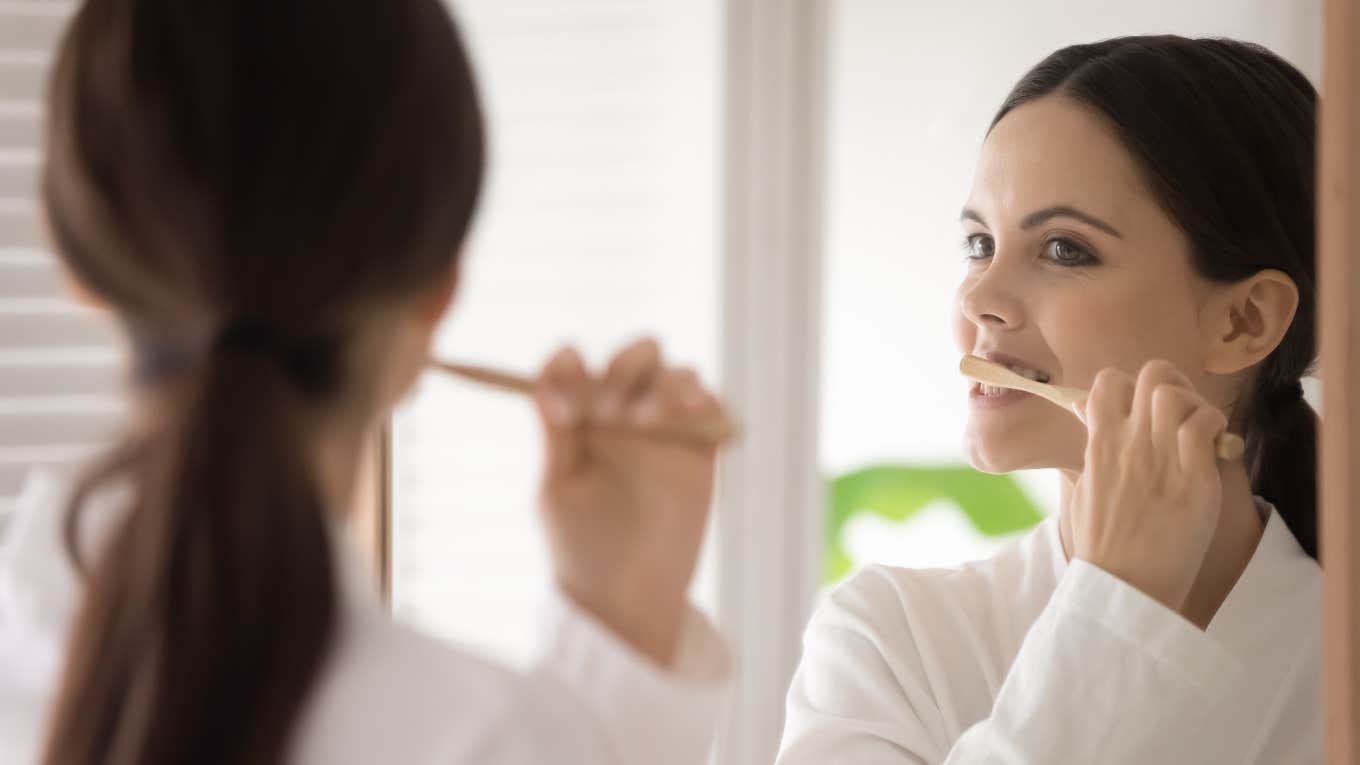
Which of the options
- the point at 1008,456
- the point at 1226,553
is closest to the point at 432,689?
the point at 1008,456

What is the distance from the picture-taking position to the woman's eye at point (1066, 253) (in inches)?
32.9

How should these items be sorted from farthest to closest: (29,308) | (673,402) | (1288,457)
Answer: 1. (29,308)
2. (1288,457)
3. (673,402)

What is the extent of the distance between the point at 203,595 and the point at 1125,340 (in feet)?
1.93

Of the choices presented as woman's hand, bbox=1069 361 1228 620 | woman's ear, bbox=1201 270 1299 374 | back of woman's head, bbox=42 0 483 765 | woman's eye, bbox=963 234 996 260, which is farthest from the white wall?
back of woman's head, bbox=42 0 483 765

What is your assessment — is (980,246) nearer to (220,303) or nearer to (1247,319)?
(1247,319)

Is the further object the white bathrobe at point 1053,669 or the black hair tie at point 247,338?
the white bathrobe at point 1053,669

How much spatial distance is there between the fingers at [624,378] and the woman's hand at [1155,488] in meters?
0.28

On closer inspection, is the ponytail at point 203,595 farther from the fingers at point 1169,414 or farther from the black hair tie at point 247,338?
the fingers at point 1169,414

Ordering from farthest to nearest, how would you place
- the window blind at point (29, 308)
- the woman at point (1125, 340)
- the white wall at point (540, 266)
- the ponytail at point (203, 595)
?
the white wall at point (540, 266), the window blind at point (29, 308), the woman at point (1125, 340), the ponytail at point (203, 595)

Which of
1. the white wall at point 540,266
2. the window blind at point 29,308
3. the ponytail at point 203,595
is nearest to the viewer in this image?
the ponytail at point 203,595

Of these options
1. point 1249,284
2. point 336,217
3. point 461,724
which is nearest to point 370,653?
point 461,724

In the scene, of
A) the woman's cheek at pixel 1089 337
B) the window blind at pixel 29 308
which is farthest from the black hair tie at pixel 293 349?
the window blind at pixel 29 308

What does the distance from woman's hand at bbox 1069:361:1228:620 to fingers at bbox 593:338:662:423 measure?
28 cm

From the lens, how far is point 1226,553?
0.86 m
